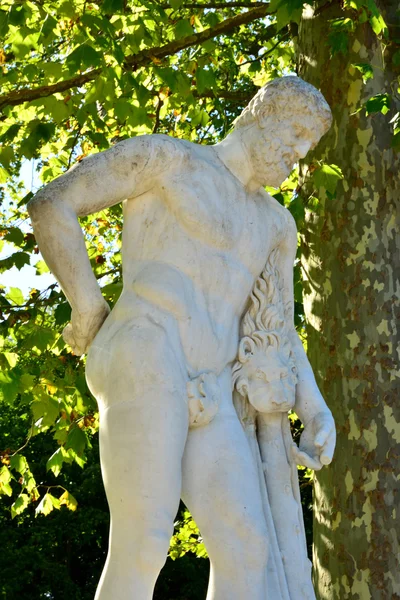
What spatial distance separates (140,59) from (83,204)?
438cm

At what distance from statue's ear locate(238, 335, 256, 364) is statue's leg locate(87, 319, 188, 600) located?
329 millimetres

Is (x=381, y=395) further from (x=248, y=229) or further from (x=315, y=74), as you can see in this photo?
(x=248, y=229)

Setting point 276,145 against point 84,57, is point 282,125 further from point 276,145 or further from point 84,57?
point 84,57

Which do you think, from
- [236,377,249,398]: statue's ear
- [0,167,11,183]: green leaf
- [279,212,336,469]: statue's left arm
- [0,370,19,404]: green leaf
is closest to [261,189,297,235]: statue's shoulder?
[279,212,336,469]: statue's left arm

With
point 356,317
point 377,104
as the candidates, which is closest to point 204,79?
point 377,104

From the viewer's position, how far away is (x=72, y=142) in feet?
30.2

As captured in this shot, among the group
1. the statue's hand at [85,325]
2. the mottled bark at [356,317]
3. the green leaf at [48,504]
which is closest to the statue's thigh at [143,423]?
the statue's hand at [85,325]

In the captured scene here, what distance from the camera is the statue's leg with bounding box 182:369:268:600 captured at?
4172mm

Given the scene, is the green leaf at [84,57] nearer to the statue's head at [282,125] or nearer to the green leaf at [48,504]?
the statue's head at [282,125]

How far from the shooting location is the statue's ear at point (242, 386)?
4.48m

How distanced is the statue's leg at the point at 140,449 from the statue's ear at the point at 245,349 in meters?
0.33

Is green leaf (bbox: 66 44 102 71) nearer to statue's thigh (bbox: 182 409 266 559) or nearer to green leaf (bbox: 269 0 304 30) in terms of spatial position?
green leaf (bbox: 269 0 304 30)

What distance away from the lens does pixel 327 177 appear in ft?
24.7

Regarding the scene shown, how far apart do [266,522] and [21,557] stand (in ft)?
44.1
